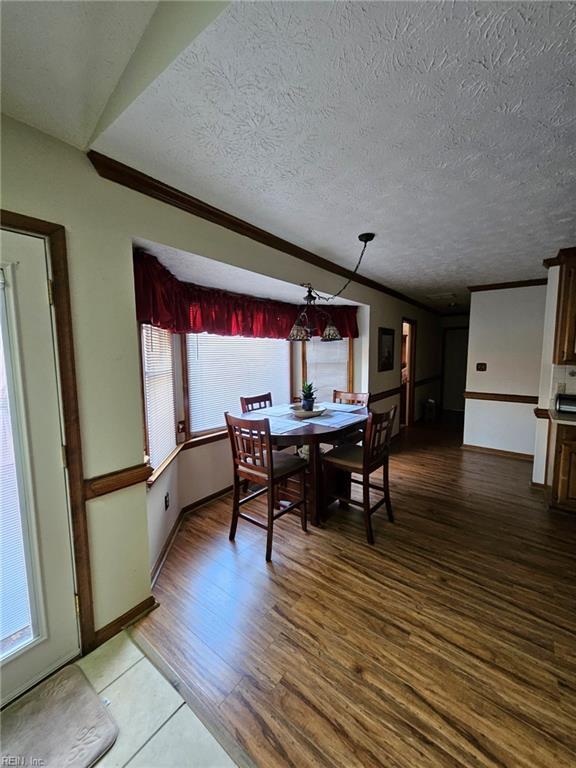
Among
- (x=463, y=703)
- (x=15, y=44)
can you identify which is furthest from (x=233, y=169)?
→ (x=463, y=703)

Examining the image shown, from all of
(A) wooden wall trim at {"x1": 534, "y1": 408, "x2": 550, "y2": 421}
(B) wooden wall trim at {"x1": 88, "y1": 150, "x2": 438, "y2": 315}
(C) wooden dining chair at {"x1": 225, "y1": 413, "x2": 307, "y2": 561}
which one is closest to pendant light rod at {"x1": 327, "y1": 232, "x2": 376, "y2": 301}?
(B) wooden wall trim at {"x1": 88, "y1": 150, "x2": 438, "y2": 315}

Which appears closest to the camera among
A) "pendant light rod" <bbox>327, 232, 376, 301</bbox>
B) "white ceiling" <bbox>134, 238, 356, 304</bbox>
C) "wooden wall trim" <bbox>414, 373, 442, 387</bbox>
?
"white ceiling" <bbox>134, 238, 356, 304</bbox>

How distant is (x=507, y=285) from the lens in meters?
4.12

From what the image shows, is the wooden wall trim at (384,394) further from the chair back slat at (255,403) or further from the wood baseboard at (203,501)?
the wood baseboard at (203,501)

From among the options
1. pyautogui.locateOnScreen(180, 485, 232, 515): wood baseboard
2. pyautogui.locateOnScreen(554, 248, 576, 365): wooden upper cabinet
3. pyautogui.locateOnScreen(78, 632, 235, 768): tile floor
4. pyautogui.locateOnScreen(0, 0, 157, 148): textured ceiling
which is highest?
pyautogui.locateOnScreen(0, 0, 157, 148): textured ceiling

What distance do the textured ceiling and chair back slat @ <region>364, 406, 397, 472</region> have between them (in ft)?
7.26

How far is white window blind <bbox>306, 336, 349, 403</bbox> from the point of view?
14.3 feet

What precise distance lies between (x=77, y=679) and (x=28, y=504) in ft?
2.70

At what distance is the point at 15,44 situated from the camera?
96cm

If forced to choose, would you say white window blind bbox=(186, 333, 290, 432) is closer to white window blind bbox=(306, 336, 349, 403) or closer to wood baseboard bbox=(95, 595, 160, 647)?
white window blind bbox=(306, 336, 349, 403)

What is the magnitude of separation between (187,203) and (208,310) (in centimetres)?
110

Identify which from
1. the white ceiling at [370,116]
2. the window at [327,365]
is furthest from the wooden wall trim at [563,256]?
the window at [327,365]

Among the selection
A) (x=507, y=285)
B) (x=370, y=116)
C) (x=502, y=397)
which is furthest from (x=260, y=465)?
(x=507, y=285)

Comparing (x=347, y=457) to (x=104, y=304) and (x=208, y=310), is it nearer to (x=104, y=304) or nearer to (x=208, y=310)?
(x=208, y=310)
